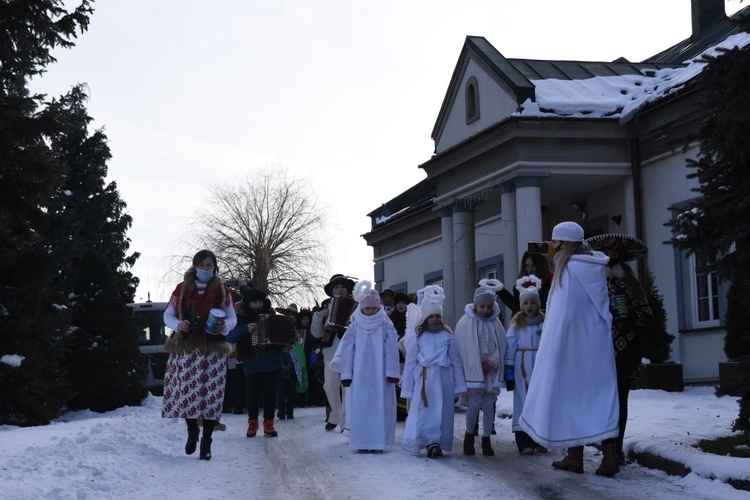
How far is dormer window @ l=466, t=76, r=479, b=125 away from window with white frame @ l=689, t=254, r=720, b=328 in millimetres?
7516

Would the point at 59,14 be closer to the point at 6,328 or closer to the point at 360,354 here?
the point at 6,328

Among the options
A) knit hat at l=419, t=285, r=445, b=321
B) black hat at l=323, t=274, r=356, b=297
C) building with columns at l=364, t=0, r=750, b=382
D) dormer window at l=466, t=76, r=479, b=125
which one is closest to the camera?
knit hat at l=419, t=285, r=445, b=321

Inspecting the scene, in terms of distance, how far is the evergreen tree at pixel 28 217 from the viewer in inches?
589

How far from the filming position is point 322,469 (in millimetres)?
10195

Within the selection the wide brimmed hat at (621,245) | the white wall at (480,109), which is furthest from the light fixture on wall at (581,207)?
the wide brimmed hat at (621,245)

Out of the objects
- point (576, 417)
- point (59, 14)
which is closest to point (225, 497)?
point (576, 417)

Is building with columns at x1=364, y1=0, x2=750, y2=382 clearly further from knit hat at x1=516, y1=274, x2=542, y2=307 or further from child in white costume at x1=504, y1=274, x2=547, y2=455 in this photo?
child in white costume at x1=504, y1=274, x2=547, y2=455

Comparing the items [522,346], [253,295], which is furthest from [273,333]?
[522,346]

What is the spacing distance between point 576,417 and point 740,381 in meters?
1.40

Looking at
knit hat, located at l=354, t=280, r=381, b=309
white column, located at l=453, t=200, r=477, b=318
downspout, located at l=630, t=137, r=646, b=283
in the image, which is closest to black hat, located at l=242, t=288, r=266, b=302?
knit hat, located at l=354, t=280, r=381, b=309

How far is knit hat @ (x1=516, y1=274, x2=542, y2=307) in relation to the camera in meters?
11.7

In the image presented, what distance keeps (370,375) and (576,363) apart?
3279mm

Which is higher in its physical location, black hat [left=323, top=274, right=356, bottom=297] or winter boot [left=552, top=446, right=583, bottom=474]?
black hat [left=323, top=274, right=356, bottom=297]

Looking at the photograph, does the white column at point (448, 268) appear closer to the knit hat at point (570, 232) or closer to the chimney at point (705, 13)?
the chimney at point (705, 13)
